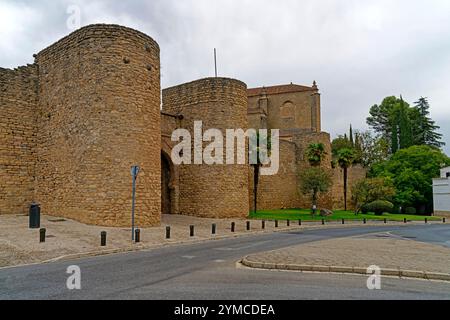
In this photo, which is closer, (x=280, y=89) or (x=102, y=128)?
(x=102, y=128)

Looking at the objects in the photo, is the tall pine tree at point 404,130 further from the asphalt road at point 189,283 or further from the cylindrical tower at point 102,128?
the asphalt road at point 189,283

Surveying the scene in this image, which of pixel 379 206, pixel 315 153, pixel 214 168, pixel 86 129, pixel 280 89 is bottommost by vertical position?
pixel 379 206

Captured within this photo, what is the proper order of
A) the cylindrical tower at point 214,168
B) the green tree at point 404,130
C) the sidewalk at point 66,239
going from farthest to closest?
the green tree at point 404,130
the cylindrical tower at point 214,168
the sidewalk at point 66,239

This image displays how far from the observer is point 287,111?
57781mm

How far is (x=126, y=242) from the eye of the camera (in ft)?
43.0

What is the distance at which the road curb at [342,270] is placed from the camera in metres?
7.48

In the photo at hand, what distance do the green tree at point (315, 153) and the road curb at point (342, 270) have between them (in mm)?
27437

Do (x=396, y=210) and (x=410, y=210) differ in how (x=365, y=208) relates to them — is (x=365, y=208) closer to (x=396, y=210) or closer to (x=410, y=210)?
(x=396, y=210)

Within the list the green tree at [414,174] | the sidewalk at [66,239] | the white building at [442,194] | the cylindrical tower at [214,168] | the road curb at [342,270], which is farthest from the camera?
the green tree at [414,174]

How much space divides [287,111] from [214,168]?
35339 millimetres

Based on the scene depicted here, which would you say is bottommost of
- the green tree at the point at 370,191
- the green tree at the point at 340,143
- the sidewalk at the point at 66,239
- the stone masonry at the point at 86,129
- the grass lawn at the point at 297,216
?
the grass lawn at the point at 297,216

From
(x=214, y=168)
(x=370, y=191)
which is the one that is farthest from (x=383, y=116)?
(x=214, y=168)

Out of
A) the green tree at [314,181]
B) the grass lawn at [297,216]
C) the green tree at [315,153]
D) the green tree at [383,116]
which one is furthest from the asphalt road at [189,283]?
the green tree at [383,116]
